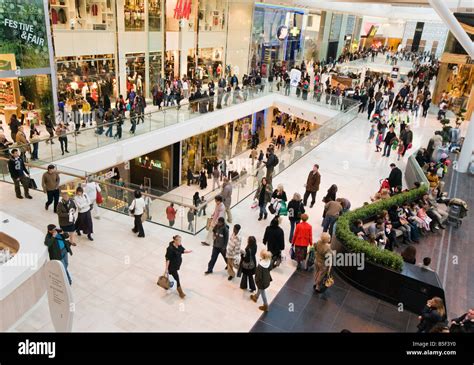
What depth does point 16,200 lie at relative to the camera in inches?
399

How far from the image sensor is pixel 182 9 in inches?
878

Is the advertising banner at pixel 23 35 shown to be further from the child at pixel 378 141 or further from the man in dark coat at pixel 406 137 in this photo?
the man in dark coat at pixel 406 137

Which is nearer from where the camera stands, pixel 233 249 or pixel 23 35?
pixel 233 249

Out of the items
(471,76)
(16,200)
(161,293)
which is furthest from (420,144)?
(16,200)

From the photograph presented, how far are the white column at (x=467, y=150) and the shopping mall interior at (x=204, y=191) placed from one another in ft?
0.19

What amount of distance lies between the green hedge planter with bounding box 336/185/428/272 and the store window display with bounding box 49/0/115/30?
45.5 feet

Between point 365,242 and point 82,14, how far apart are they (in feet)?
51.2

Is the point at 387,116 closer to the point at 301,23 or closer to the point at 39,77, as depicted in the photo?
the point at 39,77

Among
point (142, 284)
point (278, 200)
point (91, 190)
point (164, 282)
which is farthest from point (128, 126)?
point (164, 282)

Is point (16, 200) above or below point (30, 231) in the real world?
below

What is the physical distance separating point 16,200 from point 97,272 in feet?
13.1

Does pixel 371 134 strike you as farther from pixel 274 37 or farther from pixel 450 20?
Answer: pixel 274 37

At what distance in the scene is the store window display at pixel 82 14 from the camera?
16.1 meters

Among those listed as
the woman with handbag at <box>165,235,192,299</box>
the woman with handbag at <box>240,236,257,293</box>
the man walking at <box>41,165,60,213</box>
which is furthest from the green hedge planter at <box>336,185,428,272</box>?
the man walking at <box>41,165,60,213</box>
